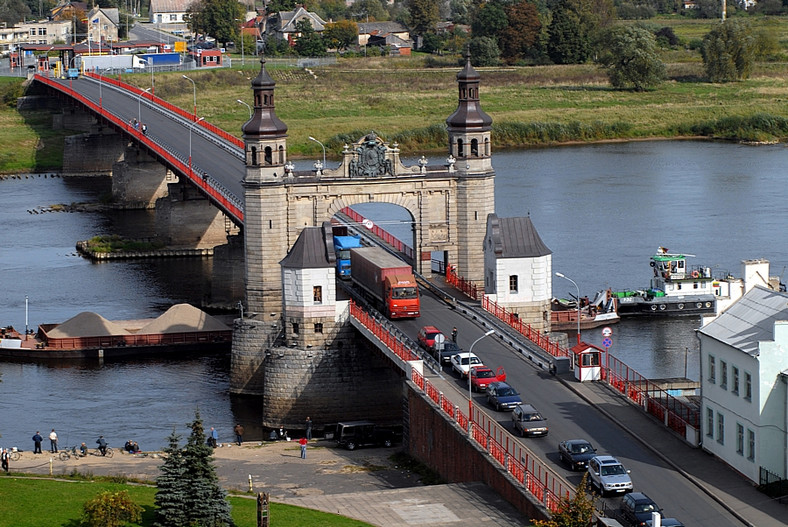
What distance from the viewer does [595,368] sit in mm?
75625

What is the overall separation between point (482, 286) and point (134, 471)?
26422 mm

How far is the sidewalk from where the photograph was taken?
193 feet

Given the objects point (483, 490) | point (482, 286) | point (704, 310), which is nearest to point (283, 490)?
point (483, 490)

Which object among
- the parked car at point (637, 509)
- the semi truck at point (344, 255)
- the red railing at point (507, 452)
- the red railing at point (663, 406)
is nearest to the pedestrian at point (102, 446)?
the red railing at point (507, 452)

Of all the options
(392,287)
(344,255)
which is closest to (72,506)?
(392,287)

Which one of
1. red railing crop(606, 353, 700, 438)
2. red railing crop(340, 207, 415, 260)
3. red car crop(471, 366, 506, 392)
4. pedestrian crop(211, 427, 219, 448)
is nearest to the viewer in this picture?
red railing crop(606, 353, 700, 438)

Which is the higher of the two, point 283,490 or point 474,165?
point 474,165

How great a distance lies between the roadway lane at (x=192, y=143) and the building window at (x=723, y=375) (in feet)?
197

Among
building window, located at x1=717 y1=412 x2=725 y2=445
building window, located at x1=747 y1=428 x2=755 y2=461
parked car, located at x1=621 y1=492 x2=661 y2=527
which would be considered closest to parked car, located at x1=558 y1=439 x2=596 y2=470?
building window, located at x1=717 y1=412 x2=725 y2=445

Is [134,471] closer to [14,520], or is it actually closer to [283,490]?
[283,490]

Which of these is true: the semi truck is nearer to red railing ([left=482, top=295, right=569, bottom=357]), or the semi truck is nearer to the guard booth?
red railing ([left=482, top=295, right=569, bottom=357])

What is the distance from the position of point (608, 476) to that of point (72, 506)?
20598 millimetres

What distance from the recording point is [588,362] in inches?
2987

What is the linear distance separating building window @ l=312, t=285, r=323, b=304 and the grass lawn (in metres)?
20.8
